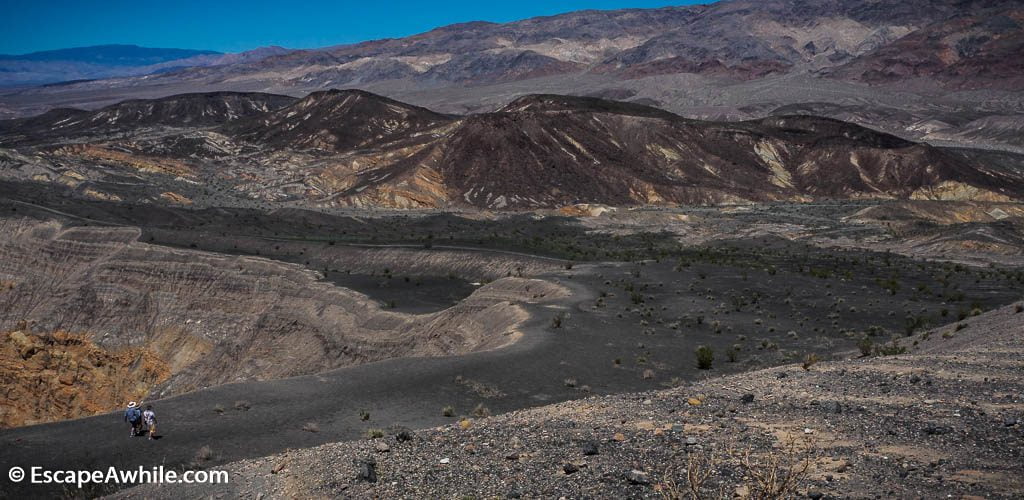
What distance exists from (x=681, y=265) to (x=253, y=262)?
23953 millimetres

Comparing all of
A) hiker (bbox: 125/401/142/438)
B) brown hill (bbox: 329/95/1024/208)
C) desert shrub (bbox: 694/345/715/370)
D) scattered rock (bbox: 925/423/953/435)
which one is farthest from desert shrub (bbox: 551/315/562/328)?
brown hill (bbox: 329/95/1024/208)

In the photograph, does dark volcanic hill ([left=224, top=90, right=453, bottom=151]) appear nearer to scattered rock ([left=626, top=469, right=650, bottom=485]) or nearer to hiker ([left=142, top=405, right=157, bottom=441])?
hiker ([left=142, top=405, right=157, bottom=441])

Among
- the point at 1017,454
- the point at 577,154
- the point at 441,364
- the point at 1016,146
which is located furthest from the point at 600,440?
the point at 1016,146

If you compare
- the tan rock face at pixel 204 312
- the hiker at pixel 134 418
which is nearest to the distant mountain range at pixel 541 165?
the tan rock face at pixel 204 312

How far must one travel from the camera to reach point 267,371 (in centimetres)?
3556

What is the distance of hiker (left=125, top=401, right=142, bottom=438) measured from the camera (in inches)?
619

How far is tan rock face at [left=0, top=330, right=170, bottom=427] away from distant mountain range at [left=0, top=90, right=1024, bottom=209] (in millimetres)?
47620

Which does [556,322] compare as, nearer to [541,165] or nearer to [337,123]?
[541,165]

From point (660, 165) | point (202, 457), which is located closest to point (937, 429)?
point (202, 457)

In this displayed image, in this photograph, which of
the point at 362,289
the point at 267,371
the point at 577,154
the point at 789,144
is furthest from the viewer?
the point at 789,144

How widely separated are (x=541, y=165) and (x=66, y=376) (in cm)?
7400

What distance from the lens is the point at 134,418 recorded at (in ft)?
51.7

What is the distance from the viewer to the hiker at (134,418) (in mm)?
15711

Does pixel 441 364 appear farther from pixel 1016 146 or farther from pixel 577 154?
pixel 1016 146
